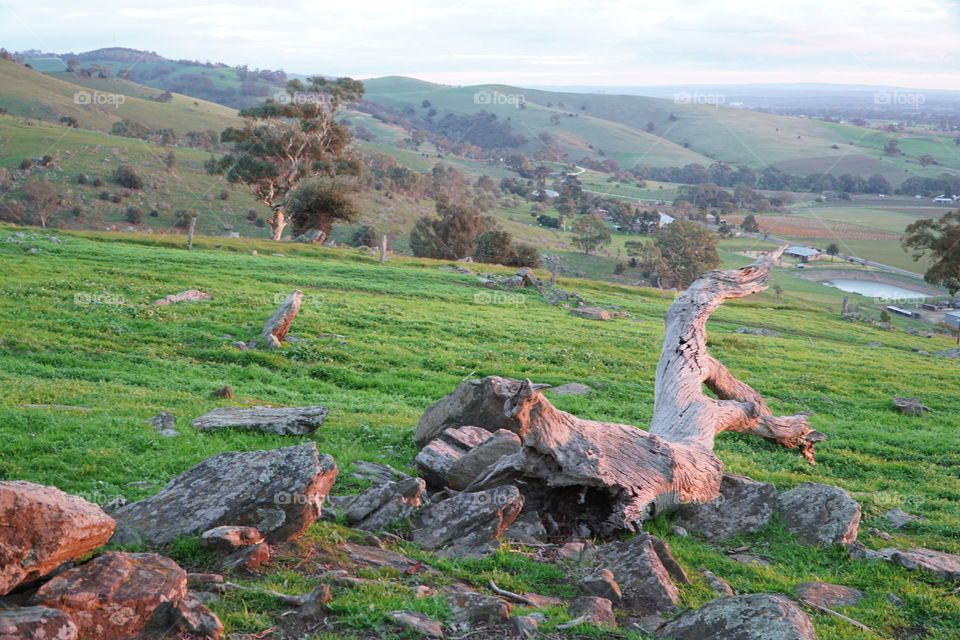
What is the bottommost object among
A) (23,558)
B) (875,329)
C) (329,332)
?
(875,329)

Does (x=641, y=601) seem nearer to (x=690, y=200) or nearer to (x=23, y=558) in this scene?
(x=23, y=558)

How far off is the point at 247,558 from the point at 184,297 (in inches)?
782

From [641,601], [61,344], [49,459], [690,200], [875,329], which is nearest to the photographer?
[641,601]

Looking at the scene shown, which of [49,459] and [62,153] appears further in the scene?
[62,153]

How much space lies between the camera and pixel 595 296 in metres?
42.2

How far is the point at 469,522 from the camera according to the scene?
938cm

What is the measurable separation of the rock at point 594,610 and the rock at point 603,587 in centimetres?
22

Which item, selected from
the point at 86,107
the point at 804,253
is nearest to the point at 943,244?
the point at 804,253

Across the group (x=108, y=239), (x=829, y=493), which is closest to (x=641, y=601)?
(x=829, y=493)

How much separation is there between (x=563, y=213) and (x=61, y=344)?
11744cm

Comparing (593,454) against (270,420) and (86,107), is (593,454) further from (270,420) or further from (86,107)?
(86,107)

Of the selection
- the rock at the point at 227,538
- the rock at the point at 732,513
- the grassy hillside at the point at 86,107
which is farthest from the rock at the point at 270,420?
the grassy hillside at the point at 86,107

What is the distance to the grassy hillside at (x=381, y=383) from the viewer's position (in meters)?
8.86

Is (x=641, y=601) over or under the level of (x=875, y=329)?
over
